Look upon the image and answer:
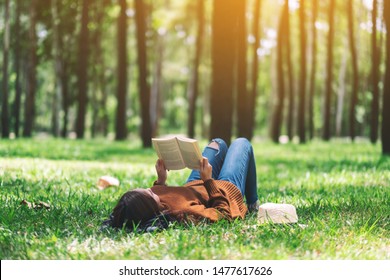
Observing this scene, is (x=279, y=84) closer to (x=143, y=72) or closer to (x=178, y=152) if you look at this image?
(x=143, y=72)

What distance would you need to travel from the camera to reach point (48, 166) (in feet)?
36.5

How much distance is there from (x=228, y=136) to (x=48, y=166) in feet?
18.8

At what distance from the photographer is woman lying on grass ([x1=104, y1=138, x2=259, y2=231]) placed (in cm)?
538

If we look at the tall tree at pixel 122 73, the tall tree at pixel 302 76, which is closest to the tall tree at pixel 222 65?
the tall tree at pixel 122 73

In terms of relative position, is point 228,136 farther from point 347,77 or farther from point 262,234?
point 347,77

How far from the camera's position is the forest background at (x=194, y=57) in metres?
16.2

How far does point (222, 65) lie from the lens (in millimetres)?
15062

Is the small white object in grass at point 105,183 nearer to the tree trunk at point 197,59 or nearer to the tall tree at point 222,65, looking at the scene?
the tall tree at point 222,65

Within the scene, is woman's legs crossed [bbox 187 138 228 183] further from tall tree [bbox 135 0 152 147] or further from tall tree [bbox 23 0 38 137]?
tall tree [bbox 23 0 38 137]

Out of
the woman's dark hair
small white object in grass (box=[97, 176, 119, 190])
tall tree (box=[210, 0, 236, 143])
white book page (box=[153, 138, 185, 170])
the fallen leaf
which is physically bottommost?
small white object in grass (box=[97, 176, 119, 190])

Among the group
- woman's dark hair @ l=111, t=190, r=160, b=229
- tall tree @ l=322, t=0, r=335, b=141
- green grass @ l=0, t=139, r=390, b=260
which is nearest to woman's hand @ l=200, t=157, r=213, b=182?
green grass @ l=0, t=139, r=390, b=260

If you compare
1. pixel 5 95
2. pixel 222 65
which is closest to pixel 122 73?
pixel 5 95

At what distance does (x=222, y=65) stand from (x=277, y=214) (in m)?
9.36
